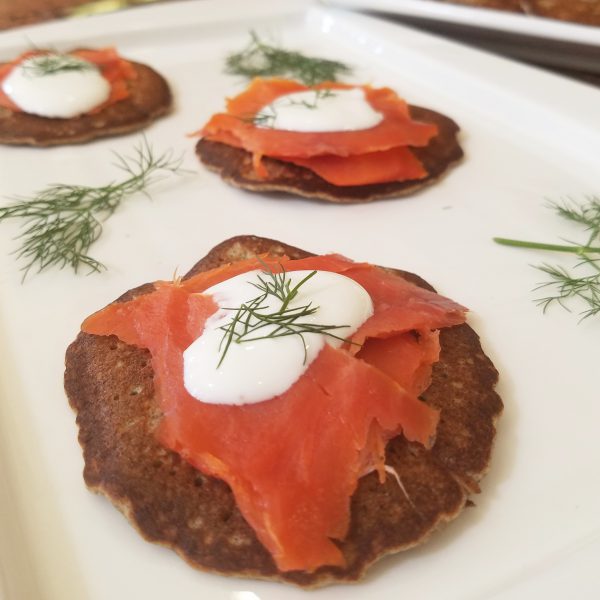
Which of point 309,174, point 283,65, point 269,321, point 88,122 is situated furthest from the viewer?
point 283,65

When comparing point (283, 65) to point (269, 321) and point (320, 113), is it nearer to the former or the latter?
point (320, 113)

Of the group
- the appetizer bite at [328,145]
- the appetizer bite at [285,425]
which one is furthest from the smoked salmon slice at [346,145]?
the appetizer bite at [285,425]

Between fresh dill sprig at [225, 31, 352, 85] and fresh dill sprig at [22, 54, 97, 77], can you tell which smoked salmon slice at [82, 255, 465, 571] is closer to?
fresh dill sprig at [22, 54, 97, 77]

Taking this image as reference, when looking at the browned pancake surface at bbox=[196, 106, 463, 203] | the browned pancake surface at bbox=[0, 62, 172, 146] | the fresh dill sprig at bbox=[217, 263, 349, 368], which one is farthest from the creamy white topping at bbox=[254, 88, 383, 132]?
the fresh dill sprig at bbox=[217, 263, 349, 368]

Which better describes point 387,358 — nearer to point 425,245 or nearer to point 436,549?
point 436,549

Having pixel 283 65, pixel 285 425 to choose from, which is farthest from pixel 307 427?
pixel 283 65

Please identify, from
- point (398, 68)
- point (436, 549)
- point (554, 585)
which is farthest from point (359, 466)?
point (398, 68)
